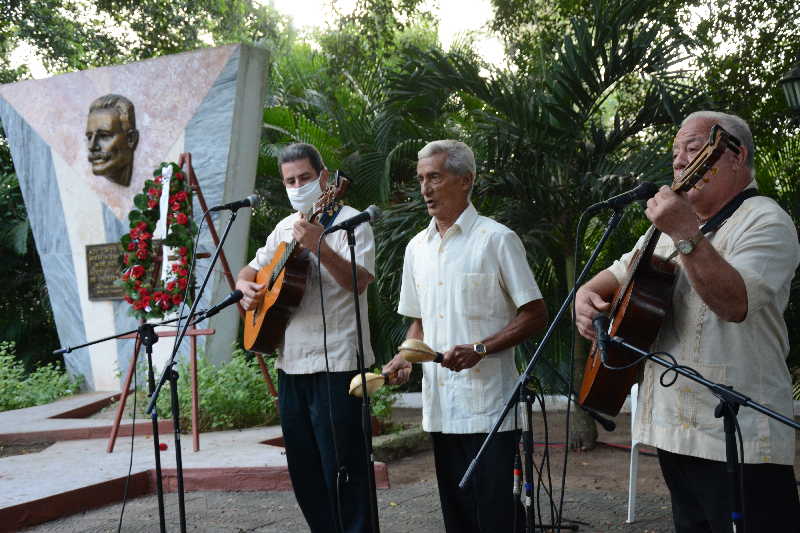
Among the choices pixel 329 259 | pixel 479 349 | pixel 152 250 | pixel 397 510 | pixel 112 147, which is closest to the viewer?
pixel 479 349

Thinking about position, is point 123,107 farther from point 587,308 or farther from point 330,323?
point 587,308

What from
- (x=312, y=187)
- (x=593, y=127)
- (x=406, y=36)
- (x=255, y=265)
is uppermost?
(x=406, y=36)

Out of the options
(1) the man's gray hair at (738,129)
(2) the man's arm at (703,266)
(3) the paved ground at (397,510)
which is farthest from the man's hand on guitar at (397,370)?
(3) the paved ground at (397,510)

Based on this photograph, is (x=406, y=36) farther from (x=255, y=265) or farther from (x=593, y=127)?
(x=255, y=265)

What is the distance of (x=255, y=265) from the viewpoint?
4.20 m

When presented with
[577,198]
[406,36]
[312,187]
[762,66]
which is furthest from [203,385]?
[406,36]

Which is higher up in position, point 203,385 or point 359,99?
point 359,99

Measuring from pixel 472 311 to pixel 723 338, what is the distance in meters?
1.07

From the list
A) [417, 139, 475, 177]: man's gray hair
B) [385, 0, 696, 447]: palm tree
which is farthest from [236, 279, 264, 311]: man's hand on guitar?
[385, 0, 696, 447]: palm tree

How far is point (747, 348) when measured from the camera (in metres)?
2.45

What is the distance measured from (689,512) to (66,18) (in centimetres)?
1532

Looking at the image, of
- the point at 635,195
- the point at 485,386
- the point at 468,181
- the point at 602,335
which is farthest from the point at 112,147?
the point at 602,335

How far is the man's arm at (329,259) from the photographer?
3.52 meters

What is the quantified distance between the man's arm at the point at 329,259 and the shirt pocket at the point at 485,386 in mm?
696
